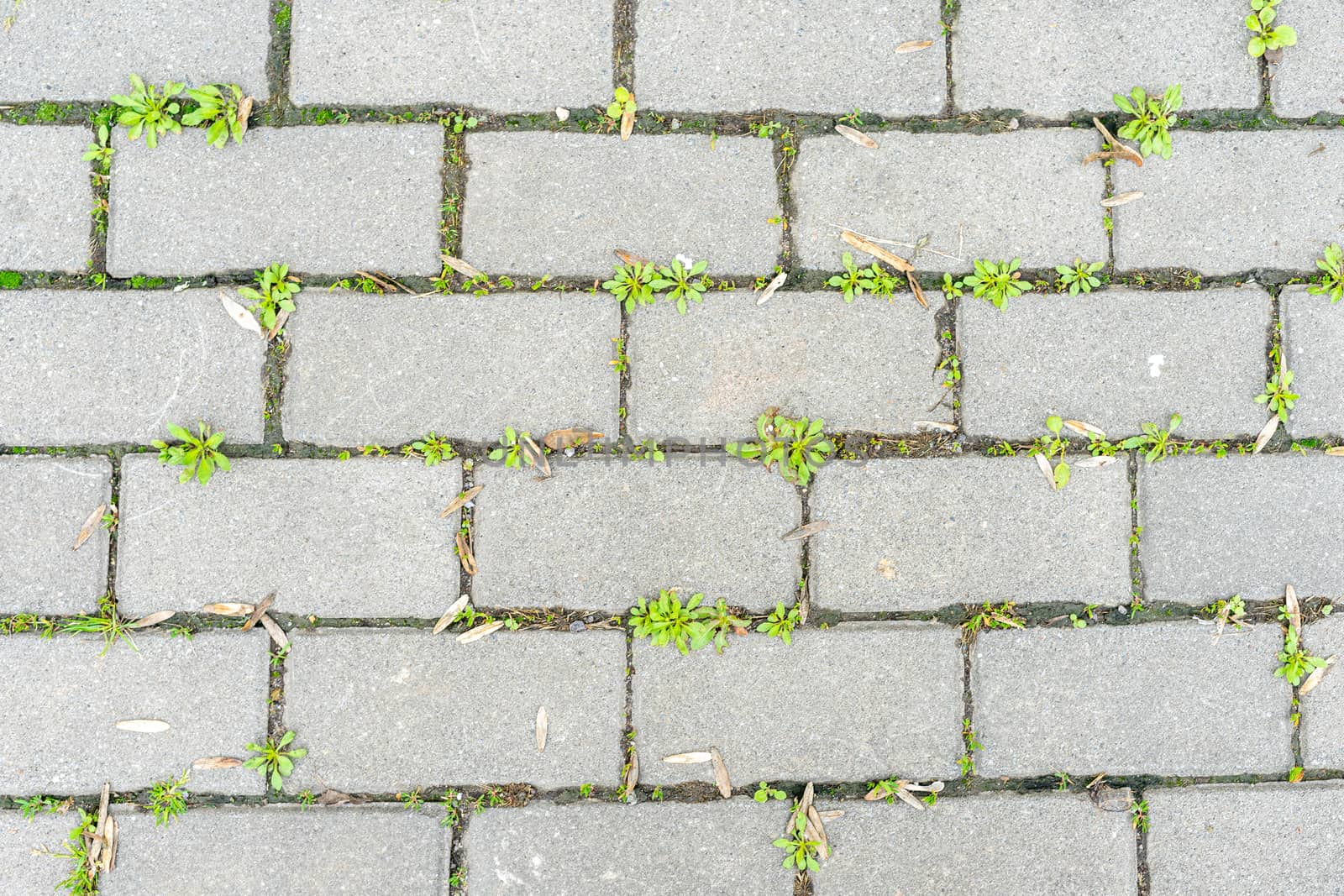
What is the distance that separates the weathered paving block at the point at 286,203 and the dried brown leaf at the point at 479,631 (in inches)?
37.5

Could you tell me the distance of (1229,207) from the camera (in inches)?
94.3

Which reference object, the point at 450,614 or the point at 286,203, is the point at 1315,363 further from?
the point at 286,203

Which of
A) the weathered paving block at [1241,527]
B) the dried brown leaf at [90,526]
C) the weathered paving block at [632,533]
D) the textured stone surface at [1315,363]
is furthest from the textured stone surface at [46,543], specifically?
the textured stone surface at [1315,363]

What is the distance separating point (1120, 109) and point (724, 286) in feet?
3.87

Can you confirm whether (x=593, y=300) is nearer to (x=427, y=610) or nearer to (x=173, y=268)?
(x=427, y=610)

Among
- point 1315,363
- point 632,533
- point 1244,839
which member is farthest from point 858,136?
point 1244,839

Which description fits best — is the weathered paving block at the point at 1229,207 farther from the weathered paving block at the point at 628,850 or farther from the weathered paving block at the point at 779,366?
the weathered paving block at the point at 628,850

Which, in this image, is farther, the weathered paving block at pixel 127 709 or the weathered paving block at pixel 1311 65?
the weathered paving block at pixel 1311 65

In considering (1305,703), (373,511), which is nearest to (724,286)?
(373,511)

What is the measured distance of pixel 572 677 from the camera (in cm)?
232

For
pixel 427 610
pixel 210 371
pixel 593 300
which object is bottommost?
pixel 427 610

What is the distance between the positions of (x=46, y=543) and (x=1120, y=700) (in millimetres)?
2853

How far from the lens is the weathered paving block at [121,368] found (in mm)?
2305

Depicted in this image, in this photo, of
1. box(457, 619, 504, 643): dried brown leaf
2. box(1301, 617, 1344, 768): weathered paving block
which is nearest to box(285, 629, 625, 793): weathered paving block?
box(457, 619, 504, 643): dried brown leaf
